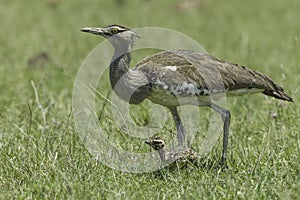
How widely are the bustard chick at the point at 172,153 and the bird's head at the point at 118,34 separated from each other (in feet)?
2.87

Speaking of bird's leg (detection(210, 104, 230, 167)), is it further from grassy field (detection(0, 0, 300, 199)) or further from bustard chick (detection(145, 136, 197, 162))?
bustard chick (detection(145, 136, 197, 162))

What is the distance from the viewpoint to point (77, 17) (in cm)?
1125

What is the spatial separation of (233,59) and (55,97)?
8.66ft

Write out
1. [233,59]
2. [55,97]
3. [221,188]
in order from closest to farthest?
1. [221,188]
2. [55,97]
3. [233,59]

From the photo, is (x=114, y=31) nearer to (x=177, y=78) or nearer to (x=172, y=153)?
(x=177, y=78)

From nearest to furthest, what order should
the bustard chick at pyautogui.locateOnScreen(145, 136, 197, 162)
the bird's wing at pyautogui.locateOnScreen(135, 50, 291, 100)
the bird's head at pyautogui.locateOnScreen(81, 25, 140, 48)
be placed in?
the bustard chick at pyautogui.locateOnScreen(145, 136, 197, 162) < the bird's wing at pyautogui.locateOnScreen(135, 50, 291, 100) < the bird's head at pyautogui.locateOnScreen(81, 25, 140, 48)

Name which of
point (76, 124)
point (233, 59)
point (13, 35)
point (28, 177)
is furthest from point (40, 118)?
point (13, 35)

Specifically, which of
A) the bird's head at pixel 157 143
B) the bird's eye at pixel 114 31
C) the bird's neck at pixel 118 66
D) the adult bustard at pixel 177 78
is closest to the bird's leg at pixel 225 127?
the adult bustard at pixel 177 78

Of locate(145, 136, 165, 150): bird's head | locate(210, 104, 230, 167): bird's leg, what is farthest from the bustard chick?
locate(210, 104, 230, 167): bird's leg

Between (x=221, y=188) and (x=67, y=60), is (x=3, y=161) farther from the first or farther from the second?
(x=67, y=60)

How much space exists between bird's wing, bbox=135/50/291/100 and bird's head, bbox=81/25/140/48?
216 mm

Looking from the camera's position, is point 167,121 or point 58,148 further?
point 167,121

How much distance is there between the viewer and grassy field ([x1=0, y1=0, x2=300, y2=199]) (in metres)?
4.30

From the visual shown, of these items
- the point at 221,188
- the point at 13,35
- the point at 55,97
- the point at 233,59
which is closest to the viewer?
the point at 221,188
